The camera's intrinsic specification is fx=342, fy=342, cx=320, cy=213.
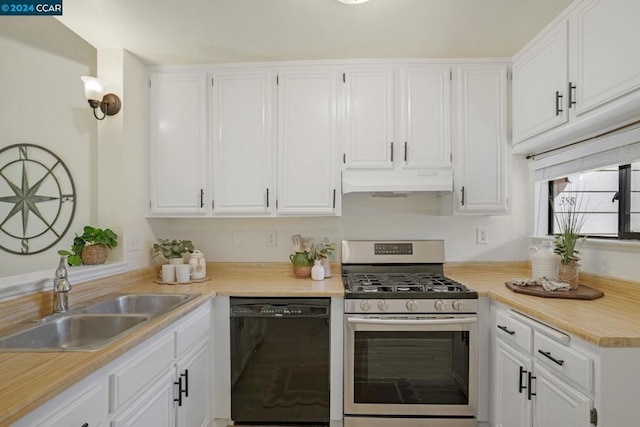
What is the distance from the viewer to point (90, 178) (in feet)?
7.63

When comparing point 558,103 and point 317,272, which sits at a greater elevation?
point 558,103

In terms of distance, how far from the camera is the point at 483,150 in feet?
7.58

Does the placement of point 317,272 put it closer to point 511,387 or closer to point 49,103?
point 511,387

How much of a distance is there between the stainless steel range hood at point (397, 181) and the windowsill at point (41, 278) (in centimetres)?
152

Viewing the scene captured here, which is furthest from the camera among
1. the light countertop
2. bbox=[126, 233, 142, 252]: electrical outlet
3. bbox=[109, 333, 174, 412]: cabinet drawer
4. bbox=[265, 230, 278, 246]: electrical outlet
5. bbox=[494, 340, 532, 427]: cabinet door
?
bbox=[265, 230, 278, 246]: electrical outlet

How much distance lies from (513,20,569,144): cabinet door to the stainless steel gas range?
1069mm

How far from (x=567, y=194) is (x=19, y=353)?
9.67 feet

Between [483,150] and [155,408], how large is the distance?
234cm

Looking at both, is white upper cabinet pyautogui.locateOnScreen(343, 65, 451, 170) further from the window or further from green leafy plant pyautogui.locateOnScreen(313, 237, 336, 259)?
the window

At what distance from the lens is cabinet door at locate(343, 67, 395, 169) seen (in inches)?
91.2

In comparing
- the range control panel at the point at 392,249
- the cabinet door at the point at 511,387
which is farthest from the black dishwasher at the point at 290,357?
the cabinet door at the point at 511,387

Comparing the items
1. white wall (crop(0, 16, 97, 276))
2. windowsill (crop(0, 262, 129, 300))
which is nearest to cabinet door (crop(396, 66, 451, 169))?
windowsill (crop(0, 262, 129, 300))

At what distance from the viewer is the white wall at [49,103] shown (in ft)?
7.57

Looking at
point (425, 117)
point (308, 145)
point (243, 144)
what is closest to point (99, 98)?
point (243, 144)
